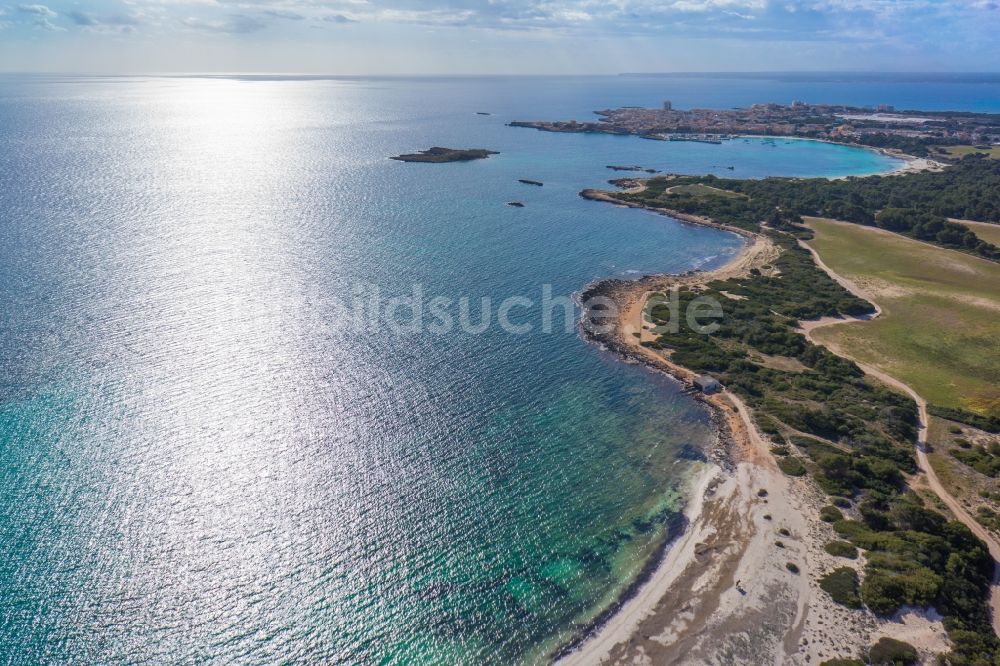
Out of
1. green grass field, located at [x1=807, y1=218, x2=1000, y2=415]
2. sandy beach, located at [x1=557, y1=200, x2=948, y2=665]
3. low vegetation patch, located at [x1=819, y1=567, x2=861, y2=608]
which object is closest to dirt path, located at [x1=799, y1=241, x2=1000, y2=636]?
green grass field, located at [x1=807, y1=218, x2=1000, y2=415]

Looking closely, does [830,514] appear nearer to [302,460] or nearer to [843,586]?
[843,586]

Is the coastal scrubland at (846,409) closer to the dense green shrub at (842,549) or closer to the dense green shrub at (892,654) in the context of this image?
the dense green shrub at (842,549)

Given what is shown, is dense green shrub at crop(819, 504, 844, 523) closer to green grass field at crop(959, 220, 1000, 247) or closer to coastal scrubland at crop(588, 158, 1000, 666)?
coastal scrubland at crop(588, 158, 1000, 666)

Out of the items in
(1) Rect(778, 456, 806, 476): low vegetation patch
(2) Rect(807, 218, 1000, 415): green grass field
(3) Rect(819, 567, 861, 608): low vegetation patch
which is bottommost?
(3) Rect(819, 567, 861, 608): low vegetation patch

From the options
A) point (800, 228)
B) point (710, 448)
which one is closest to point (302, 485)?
point (710, 448)

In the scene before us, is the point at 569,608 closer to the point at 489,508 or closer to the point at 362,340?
the point at 489,508

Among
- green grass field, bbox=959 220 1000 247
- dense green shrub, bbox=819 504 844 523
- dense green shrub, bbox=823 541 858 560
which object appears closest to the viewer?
dense green shrub, bbox=823 541 858 560
